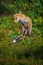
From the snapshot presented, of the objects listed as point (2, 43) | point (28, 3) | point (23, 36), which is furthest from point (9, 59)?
point (28, 3)

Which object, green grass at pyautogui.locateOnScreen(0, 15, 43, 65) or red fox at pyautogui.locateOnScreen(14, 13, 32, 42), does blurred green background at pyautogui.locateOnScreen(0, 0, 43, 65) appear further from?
red fox at pyautogui.locateOnScreen(14, 13, 32, 42)

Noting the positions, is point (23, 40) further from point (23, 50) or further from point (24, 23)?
point (23, 50)

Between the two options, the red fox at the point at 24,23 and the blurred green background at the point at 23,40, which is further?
the red fox at the point at 24,23

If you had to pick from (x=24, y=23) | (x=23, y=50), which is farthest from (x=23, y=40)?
(x=23, y=50)

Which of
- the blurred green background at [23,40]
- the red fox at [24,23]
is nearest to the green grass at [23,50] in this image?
the blurred green background at [23,40]

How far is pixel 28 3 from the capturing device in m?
10.1

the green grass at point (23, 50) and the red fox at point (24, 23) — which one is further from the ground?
the red fox at point (24, 23)

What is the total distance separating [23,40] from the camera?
880 cm

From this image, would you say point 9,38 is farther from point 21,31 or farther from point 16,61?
point 16,61

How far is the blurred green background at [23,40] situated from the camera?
695 centimetres

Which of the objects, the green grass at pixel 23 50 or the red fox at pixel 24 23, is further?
the red fox at pixel 24 23

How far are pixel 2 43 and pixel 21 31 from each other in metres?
1.46

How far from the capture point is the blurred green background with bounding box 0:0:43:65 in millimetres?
6949

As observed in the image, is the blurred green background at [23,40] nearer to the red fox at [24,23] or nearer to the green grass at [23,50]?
the green grass at [23,50]
